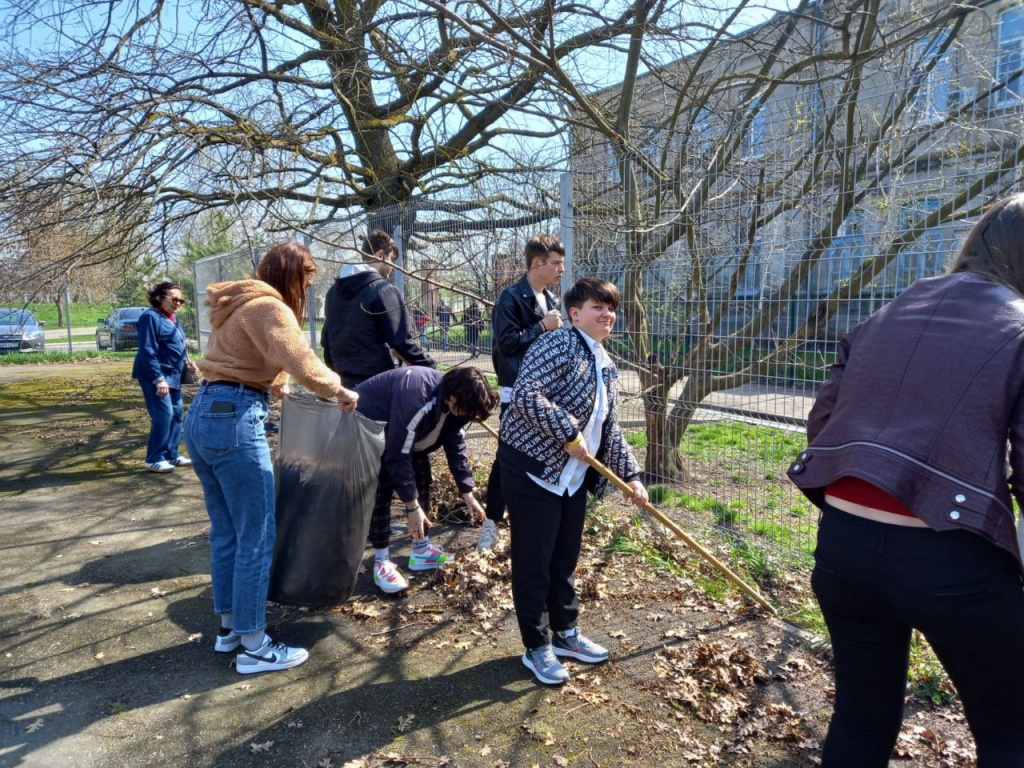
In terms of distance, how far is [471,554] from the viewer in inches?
166

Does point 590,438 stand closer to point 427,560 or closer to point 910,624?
point 910,624

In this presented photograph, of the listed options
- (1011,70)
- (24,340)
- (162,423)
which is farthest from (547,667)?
(24,340)

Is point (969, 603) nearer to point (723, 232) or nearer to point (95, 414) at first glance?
point (723, 232)

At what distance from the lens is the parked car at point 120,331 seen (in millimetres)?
22219

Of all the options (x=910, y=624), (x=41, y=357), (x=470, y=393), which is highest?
(x=470, y=393)

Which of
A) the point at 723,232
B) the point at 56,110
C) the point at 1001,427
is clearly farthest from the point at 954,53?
the point at 56,110

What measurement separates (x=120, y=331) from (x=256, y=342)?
22.6 m

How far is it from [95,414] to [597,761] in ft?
31.7

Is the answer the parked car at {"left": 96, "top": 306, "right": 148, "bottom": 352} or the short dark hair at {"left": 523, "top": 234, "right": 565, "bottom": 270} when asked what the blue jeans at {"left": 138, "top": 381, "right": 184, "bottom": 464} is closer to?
the short dark hair at {"left": 523, "top": 234, "right": 565, "bottom": 270}

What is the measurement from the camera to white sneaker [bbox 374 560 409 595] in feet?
12.3

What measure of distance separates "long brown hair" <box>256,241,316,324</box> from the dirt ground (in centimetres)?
161

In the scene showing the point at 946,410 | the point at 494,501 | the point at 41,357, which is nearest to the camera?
the point at 946,410

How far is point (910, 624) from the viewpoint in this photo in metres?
1.58

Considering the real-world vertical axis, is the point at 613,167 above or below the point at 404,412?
above
